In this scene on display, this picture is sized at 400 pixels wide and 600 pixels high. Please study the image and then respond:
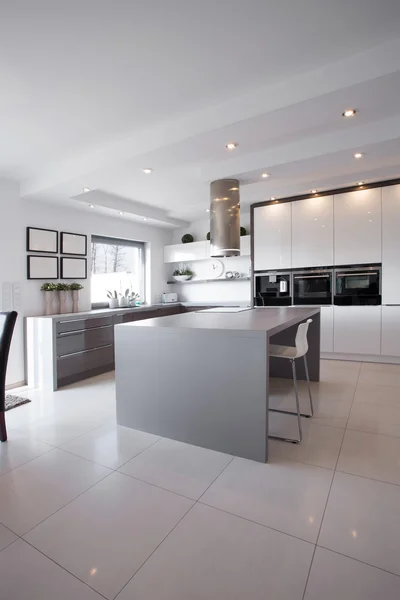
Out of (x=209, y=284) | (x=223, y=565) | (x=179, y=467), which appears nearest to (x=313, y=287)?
(x=209, y=284)

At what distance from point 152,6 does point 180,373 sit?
212 centimetres

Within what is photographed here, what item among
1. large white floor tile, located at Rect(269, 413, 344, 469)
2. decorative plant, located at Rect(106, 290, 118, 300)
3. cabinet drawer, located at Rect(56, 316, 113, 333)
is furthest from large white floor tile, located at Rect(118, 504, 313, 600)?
decorative plant, located at Rect(106, 290, 118, 300)

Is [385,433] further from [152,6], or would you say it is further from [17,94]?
[17,94]

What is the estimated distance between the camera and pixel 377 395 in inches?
134

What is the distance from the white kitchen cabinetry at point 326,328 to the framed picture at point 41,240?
382 centimetres

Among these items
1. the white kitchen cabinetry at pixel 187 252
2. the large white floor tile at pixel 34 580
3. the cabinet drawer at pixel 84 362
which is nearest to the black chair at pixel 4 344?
the large white floor tile at pixel 34 580

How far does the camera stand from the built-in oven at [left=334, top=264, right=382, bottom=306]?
15.0 feet

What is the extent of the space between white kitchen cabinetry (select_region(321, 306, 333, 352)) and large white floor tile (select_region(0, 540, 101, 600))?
14.1 ft

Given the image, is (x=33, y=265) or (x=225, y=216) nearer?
(x=225, y=216)

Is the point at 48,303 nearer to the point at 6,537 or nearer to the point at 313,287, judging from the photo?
the point at 6,537

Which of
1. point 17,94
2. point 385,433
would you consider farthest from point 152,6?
point 385,433

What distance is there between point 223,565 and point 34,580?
28.7 inches

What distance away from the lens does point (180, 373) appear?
2453 mm

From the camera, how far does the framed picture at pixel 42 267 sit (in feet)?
13.8
